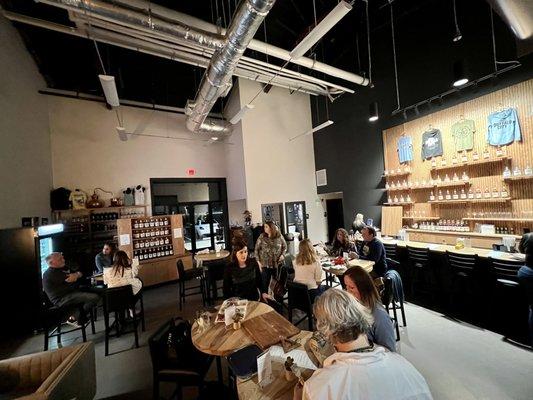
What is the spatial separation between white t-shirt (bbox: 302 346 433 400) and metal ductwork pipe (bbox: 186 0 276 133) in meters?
3.61

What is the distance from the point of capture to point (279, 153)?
9070 millimetres

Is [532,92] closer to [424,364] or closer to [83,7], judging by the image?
[424,364]

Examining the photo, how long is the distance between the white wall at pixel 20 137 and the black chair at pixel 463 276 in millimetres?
7474

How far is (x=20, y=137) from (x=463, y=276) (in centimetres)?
863

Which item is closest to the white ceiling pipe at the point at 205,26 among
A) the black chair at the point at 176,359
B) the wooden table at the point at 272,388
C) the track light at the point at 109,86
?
the track light at the point at 109,86

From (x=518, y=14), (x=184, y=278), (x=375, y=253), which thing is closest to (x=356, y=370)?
(x=375, y=253)

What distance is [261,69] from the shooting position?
18.9 ft

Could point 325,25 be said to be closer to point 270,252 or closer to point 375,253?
point 375,253

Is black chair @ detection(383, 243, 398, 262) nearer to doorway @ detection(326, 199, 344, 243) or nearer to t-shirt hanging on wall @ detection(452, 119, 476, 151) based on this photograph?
t-shirt hanging on wall @ detection(452, 119, 476, 151)

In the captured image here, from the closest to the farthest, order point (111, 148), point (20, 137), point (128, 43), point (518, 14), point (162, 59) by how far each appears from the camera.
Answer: point (518, 14)
point (128, 43)
point (20, 137)
point (162, 59)
point (111, 148)

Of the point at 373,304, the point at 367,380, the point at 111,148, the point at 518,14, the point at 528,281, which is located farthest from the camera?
the point at 111,148

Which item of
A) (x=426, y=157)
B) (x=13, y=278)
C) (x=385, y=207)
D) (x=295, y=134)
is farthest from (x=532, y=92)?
(x=13, y=278)

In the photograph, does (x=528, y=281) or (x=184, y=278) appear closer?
(x=528, y=281)

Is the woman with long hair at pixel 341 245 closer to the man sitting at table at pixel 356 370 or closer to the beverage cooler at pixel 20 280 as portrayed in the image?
the man sitting at table at pixel 356 370
